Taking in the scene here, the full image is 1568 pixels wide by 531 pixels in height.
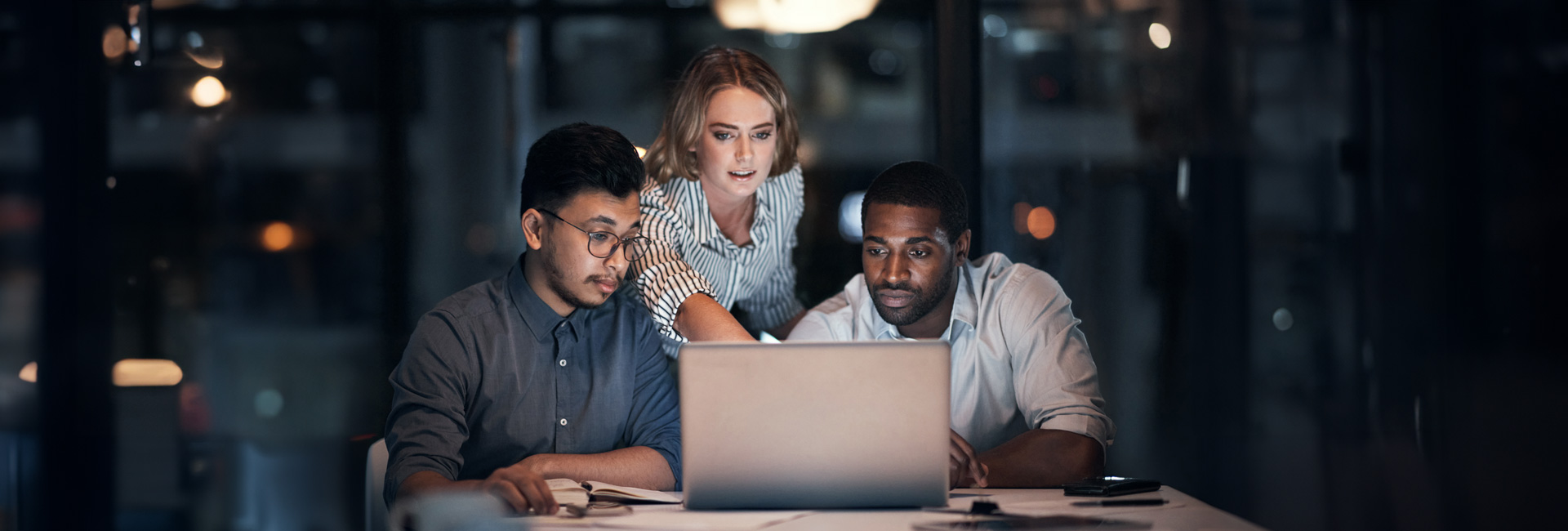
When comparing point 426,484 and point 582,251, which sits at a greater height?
point 582,251

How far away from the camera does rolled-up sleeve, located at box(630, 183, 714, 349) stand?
8.62 feet

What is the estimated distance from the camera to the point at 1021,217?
3.91 m

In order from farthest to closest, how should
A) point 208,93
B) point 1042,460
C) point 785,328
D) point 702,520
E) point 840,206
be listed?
1. point 208,93
2. point 840,206
3. point 785,328
4. point 1042,460
5. point 702,520

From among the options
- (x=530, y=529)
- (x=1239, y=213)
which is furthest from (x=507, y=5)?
(x=1239, y=213)

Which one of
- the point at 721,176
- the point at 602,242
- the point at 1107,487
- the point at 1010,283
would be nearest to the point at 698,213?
the point at 721,176

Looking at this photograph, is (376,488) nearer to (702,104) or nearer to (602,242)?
(602,242)

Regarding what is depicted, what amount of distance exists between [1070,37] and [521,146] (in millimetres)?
2113

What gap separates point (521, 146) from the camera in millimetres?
3801

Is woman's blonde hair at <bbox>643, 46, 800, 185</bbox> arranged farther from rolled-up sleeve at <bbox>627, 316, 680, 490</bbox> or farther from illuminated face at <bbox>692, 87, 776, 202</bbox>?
rolled-up sleeve at <bbox>627, 316, 680, 490</bbox>

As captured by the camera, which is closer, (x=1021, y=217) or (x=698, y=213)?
(x=698, y=213)

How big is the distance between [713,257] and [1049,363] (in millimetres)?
968

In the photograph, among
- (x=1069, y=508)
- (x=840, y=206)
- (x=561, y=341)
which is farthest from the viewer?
(x=840, y=206)

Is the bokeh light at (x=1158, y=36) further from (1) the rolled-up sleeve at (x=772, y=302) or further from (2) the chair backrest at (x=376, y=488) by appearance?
(2) the chair backrest at (x=376, y=488)

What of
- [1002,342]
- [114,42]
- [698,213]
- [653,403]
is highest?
[114,42]
